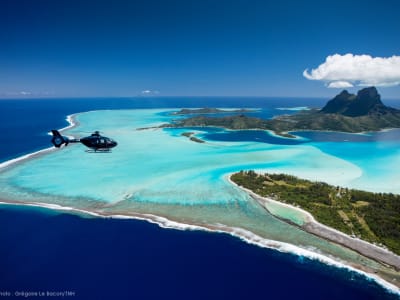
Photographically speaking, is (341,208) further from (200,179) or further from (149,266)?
(149,266)

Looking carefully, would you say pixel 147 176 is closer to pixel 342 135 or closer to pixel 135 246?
pixel 135 246

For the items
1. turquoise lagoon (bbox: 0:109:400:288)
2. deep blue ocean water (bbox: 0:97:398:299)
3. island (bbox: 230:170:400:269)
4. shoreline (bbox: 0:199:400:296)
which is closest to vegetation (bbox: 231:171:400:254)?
island (bbox: 230:170:400:269)

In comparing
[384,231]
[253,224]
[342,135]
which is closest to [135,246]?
[253,224]

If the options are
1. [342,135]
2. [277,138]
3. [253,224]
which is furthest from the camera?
[342,135]

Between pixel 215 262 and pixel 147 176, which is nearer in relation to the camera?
pixel 215 262

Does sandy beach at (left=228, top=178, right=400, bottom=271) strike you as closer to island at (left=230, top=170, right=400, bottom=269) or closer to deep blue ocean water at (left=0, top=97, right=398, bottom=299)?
island at (left=230, top=170, right=400, bottom=269)

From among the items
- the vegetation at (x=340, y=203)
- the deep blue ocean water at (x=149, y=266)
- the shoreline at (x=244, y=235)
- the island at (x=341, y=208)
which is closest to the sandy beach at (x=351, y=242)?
the island at (x=341, y=208)
